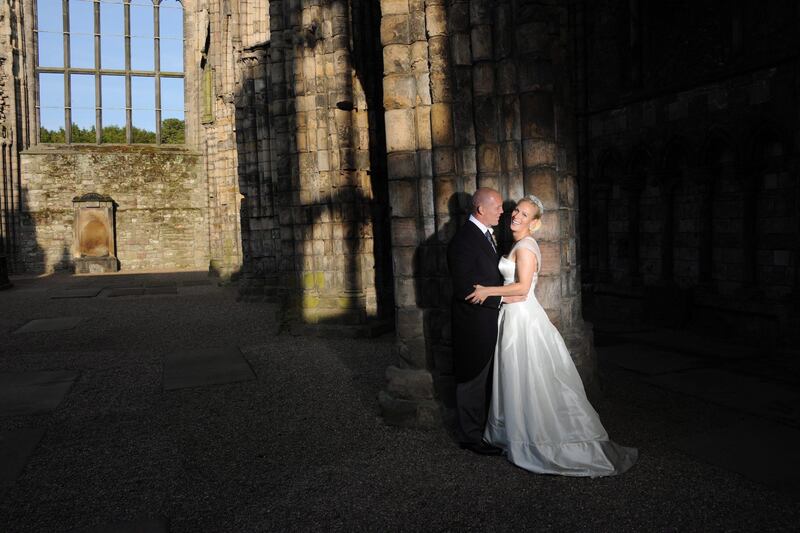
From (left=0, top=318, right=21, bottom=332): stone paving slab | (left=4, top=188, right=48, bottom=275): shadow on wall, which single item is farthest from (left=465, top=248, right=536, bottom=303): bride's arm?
(left=4, top=188, right=48, bottom=275): shadow on wall

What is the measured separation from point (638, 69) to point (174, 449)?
8.97 m

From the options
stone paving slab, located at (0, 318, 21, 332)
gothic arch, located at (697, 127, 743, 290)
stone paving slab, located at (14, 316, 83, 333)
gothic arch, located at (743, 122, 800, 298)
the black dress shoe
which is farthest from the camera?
stone paving slab, located at (0, 318, 21, 332)

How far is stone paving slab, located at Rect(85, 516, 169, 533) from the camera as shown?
3.13 m

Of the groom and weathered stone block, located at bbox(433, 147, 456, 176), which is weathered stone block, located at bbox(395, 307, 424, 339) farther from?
weathered stone block, located at bbox(433, 147, 456, 176)

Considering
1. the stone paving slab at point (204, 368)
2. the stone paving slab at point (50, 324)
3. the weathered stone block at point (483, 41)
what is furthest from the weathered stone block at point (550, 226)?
the stone paving slab at point (50, 324)

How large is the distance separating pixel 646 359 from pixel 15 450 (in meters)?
6.02

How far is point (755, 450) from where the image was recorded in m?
3.99

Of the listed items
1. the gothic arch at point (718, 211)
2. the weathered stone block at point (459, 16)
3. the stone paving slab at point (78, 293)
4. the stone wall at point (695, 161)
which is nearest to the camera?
the weathered stone block at point (459, 16)

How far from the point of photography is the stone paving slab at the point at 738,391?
4.88 m

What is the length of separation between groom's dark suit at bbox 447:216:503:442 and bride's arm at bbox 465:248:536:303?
0.10 meters

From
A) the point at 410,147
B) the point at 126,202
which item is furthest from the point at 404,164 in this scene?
the point at 126,202

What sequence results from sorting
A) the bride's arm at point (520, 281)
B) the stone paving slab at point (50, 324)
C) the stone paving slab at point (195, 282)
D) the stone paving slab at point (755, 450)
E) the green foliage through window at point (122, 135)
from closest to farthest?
the stone paving slab at point (755, 450), the bride's arm at point (520, 281), the stone paving slab at point (50, 324), the stone paving slab at point (195, 282), the green foliage through window at point (122, 135)

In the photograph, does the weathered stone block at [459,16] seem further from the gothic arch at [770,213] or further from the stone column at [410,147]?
the gothic arch at [770,213]

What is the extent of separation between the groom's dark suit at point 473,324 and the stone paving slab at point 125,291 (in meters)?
13.4
